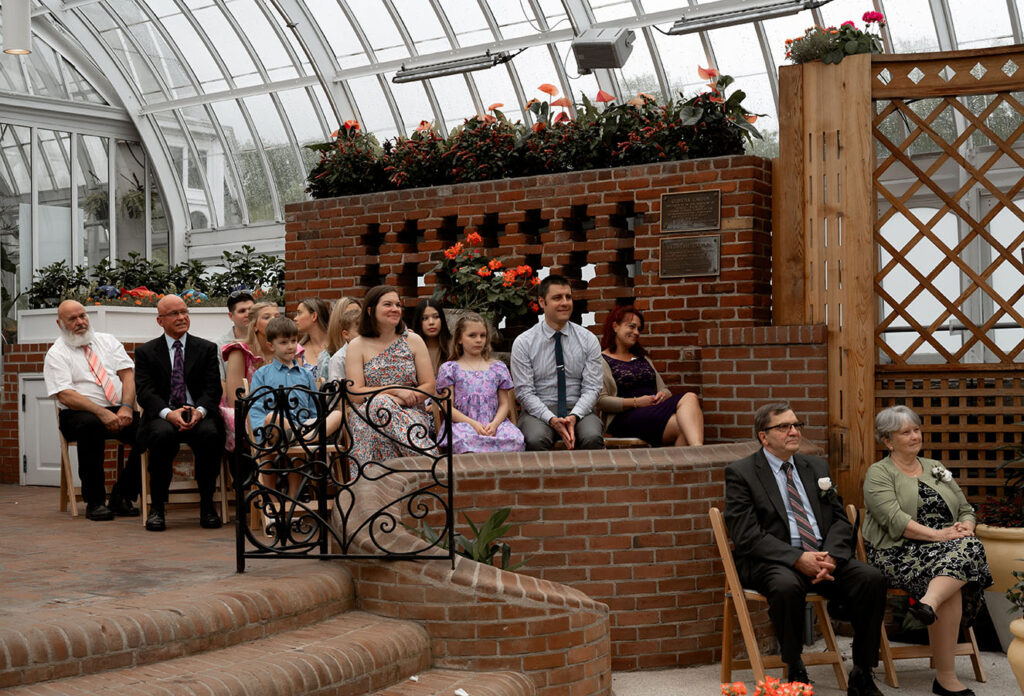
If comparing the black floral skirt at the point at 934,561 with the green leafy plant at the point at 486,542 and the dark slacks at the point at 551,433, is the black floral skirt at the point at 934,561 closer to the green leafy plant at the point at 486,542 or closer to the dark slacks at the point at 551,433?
the dark slacks at the point at 551,433

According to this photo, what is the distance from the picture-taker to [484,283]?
8.11 metres

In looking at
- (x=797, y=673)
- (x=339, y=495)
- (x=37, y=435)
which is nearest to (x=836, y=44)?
(x=797, y=673)

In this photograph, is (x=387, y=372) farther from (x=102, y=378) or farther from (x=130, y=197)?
(x=130, y=197)

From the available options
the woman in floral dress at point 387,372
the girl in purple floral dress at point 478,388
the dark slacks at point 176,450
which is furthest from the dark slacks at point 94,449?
the girl in purple floral dress at point 478,388

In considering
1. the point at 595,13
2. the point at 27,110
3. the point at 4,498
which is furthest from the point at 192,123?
the point at 4,498

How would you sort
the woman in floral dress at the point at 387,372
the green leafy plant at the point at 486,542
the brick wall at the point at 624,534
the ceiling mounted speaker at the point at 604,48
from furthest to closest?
the ceiling mounted speaker at the point at 604,48
the woman in floral dress at the point at 387,372
the brick wall at the point at 624,534
the green leafy plant at the point at 486,542

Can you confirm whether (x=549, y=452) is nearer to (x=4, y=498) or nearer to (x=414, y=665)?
(x=414, y=665)

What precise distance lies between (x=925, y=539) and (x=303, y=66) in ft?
45.0

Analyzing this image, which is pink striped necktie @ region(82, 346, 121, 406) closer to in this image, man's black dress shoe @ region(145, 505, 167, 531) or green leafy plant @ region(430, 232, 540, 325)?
man's black dress shoe @ region(145, 505, 167, 531)

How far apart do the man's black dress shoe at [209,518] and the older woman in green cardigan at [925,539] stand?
3.89 metres

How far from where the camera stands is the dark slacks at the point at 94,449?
740 centimetres

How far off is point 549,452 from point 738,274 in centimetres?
201

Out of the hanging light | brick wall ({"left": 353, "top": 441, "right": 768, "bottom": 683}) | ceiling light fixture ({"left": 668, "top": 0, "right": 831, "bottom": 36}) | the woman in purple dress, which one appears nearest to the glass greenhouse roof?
ceiling light fixture ({"left": 668, "top": 0, "right": 831, "bottom": 36})

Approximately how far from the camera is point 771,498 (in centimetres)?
587
